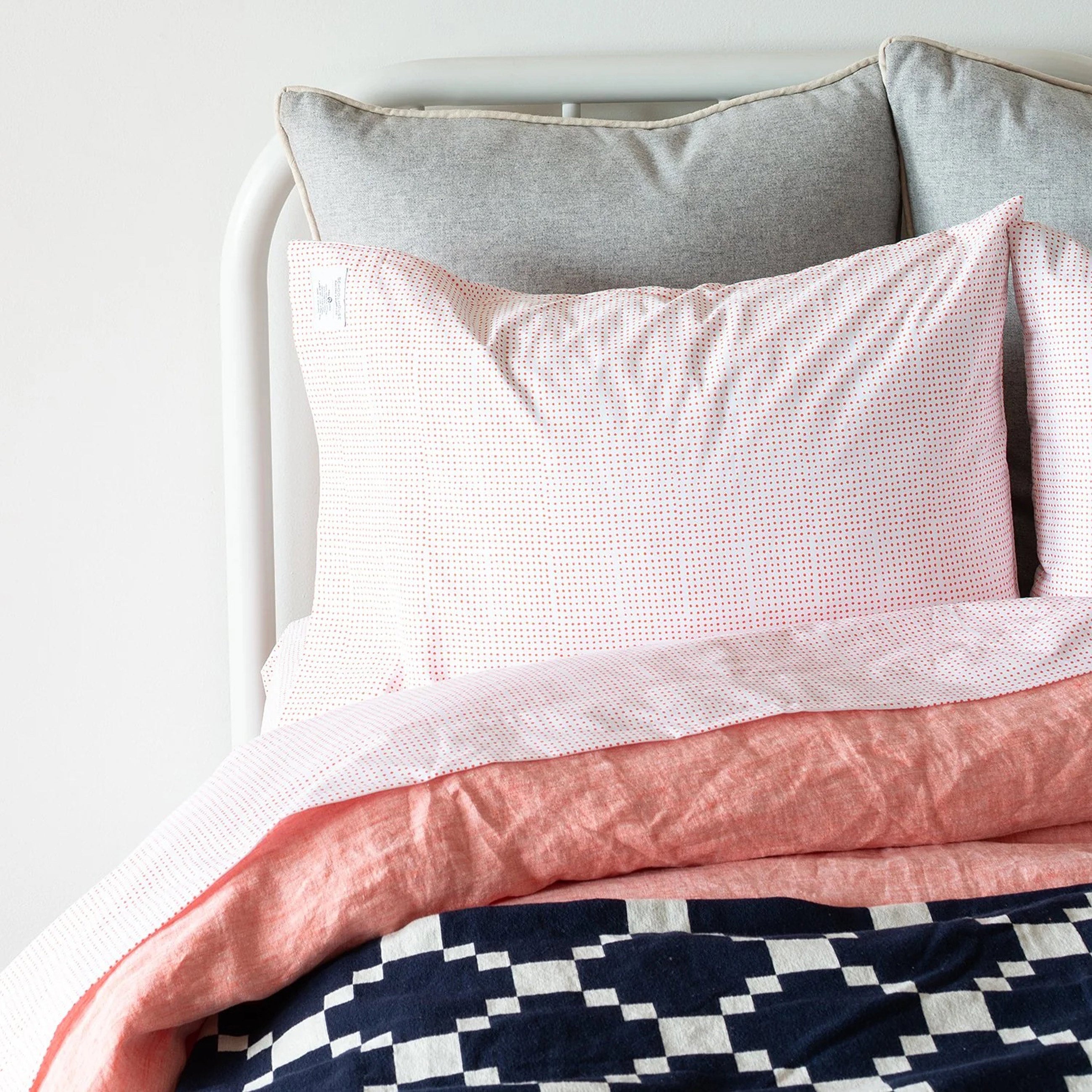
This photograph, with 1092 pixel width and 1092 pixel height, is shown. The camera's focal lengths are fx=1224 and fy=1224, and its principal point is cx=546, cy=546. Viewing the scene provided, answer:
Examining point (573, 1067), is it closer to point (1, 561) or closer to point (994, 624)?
point (994, 624)

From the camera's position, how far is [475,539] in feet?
3.33

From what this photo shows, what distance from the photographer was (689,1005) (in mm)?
641

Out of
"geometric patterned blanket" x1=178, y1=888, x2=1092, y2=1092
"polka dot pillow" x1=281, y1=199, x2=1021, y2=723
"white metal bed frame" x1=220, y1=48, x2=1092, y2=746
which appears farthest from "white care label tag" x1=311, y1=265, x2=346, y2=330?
"geometric patterned blanket" x1=178, y1=888, x2=1092, y2=1092

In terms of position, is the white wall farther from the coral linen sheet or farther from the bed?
the coral linen sheet

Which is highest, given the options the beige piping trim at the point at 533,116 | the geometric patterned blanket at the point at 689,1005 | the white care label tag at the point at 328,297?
the beige piping trim at the point at 533,116

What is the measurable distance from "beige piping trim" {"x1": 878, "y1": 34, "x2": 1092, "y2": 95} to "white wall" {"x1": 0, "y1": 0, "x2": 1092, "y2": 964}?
0.67 feet

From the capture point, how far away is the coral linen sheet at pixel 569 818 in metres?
0.70

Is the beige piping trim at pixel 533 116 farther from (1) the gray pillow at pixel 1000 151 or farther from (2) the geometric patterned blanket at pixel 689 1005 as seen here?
(2) the geometric patterned blanket at pixel 689 1005

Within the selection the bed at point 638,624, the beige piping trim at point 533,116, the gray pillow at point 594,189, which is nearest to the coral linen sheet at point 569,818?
the bed at point 638,624

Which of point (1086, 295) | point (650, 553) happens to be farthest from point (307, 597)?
point (1086, 295)

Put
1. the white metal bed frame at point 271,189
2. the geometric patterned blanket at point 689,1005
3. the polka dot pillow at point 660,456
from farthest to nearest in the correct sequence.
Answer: the white metal bed frame at point 271,189
the polka dot pillow at point 660,456
the geometric patterned blanket at point 689,1005

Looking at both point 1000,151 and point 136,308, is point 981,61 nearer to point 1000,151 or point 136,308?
point 1000,151

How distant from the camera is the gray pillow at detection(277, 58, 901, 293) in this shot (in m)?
1.20

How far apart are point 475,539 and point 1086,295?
0.57 m
